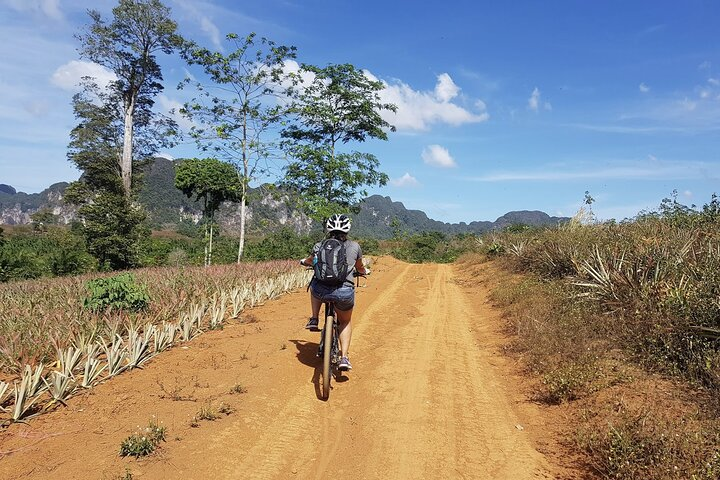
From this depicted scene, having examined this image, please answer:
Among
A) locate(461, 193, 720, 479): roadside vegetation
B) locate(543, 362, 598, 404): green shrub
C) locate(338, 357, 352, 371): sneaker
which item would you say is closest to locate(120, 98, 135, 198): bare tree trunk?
locate(461, 193, 720, 479): roadside vegetation

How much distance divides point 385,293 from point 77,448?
1045 cm

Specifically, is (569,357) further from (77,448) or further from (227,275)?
(227,275)

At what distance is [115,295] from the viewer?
7.29m

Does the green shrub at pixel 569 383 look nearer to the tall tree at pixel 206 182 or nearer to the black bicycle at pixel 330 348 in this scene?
the black bicycle at pixel 330 348

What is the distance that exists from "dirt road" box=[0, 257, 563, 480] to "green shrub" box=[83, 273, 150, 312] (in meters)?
1.39

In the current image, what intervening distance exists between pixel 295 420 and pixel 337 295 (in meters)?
1.46

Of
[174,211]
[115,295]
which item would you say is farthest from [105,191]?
[174,211]

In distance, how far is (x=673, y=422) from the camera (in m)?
3.97

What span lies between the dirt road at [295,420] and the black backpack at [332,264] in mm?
1418

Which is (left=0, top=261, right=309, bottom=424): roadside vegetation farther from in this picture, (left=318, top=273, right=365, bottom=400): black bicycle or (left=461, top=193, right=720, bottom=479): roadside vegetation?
(left=461, top=193, right=720, bottom=479): roadside vegetation

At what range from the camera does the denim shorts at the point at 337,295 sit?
17.1 feet

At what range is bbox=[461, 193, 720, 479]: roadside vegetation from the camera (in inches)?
144

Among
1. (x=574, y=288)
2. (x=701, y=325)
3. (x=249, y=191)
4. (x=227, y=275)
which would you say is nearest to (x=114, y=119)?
(x=249, y=191)

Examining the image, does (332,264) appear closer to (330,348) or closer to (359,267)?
(359,267)
